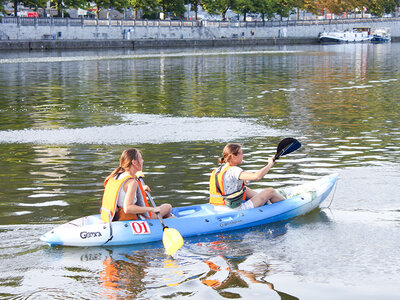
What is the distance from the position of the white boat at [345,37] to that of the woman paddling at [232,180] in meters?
127

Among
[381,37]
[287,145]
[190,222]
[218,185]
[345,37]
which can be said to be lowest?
[190,222]

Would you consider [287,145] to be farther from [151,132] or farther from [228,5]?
[228,5]

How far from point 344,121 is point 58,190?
38.3 ft

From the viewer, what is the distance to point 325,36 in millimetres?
134750

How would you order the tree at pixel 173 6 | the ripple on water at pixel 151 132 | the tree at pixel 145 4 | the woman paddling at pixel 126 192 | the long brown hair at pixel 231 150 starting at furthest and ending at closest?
the tree at pixel 173 6
the tree at pixel 145 4
the ripple on water at pixel 151 132
the long brown hair at pixel 231 150
the woman paddling at pixel 126 192

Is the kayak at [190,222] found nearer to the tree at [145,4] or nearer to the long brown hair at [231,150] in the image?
the long brown hair at [231,150]

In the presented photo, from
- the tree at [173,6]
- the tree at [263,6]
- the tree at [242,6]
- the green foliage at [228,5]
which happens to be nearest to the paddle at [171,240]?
the green foliage at [228,5]

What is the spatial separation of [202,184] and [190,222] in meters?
3.22

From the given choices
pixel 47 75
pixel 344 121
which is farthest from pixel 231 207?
pixel 47 75

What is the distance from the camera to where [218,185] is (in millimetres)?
11375

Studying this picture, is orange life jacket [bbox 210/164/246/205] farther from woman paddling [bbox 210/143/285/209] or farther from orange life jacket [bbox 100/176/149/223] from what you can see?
orange life jacket [bbox 100/176/149/223]

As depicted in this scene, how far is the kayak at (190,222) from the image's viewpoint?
1034cm

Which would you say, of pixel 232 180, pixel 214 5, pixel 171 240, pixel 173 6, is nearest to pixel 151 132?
pixel 232 180

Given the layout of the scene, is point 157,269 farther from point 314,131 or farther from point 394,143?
point 314,131
